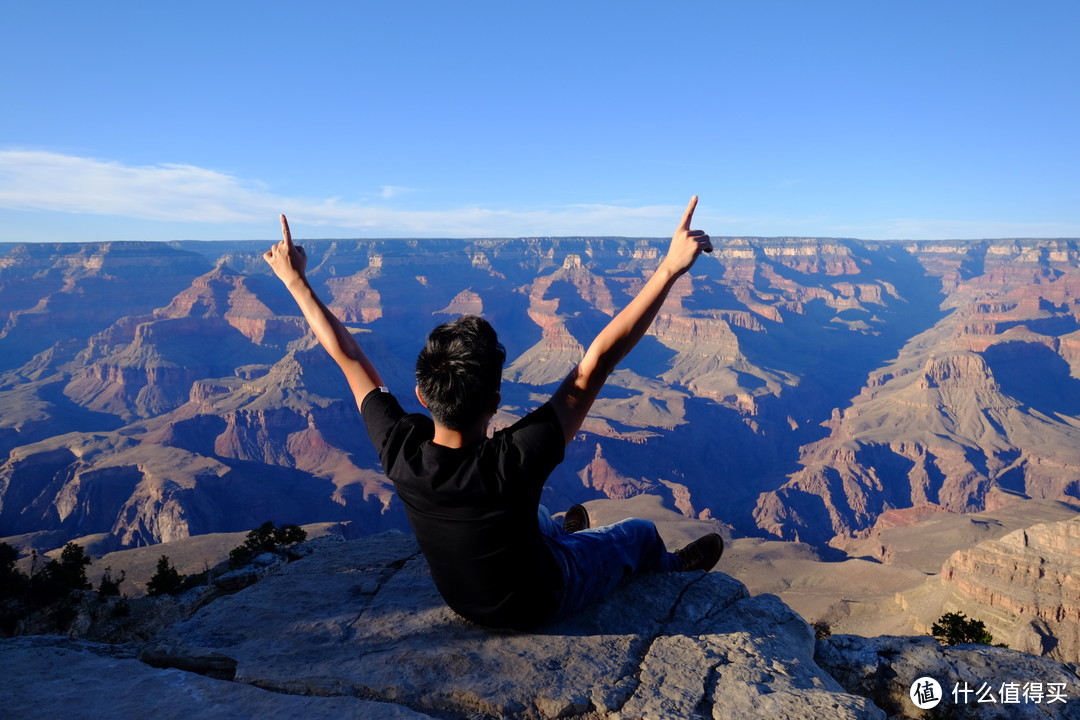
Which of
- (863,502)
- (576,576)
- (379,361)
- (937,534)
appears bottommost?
(863,502)

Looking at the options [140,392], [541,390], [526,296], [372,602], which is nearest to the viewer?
[372,602]

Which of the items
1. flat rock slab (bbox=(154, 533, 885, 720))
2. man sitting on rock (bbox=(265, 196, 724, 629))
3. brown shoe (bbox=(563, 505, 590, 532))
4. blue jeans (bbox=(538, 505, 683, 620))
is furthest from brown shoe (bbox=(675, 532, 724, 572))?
man sitting on rock (bbox=(265, 196, 724, 629))

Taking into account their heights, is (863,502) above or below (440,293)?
below

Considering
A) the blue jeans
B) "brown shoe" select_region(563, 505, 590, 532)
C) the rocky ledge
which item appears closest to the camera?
the rocky ledge

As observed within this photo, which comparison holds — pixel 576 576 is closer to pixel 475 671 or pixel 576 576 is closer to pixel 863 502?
pixel 475 671

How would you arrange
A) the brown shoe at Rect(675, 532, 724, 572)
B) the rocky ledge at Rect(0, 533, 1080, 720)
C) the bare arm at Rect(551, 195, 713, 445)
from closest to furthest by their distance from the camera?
the bare arm at Rect(551, 195, 713, 445), the rocky ledge at Rect(0, 533, 1080, 720), the brown shoe at Rect(675, 532, 724, 572)

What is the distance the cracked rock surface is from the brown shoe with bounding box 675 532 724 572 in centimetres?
52

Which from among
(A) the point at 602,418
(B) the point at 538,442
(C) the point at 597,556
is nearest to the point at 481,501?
(B) the point at 538,442

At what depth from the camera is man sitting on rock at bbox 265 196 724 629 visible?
9.82 ft

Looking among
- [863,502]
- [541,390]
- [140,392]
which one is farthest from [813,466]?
[140,392]

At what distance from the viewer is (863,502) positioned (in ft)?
269

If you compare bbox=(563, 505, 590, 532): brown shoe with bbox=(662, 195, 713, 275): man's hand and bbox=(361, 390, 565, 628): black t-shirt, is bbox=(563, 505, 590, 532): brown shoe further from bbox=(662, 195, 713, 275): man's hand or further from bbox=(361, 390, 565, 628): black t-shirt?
bbox=(662, 195, 713, 275): man's hand

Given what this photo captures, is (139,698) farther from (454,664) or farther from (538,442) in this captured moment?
(538,442)

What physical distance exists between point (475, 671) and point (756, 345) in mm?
162505
